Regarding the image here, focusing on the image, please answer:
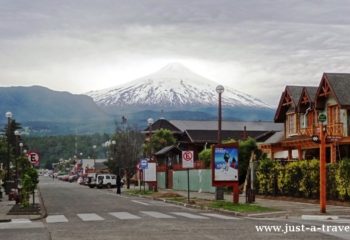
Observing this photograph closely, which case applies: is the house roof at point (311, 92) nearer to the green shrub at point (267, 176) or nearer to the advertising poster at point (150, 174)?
the green shrub at point (267, 176)

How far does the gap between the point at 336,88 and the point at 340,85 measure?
2.33 feet

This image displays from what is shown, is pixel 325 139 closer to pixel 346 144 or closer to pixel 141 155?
pixel 346 144

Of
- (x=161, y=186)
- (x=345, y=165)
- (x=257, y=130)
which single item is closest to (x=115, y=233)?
(x=345, y=165)

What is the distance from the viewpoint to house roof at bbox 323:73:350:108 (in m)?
46.3

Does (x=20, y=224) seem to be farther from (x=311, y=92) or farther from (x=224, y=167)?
(x=311, y=92)

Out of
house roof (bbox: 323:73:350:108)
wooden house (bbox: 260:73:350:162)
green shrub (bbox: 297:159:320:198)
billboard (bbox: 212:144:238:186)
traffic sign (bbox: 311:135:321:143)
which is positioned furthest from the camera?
wooden house (bbox: 260:73:350:162)

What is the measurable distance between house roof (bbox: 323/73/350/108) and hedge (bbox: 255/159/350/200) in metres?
7.41

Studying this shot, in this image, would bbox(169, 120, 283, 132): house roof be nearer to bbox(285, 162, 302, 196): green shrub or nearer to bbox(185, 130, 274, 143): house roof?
bbox(185, 130, 274, 143): house roof

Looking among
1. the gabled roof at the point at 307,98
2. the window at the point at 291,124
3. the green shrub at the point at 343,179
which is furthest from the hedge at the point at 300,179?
the window at the point at 291,124

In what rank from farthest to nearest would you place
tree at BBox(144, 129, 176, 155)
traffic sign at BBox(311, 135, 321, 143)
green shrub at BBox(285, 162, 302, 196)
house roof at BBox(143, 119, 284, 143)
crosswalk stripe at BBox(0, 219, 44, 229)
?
tree at BBox(144, 129, 176, 155) → house roof at BBox(143, 119, 284, 143) → green shrub at BBox(285, 162, 302, 196) → traffic sign at BBox(311, 135, 321, 143) → crosswalk stripe at BBox(0, 219, 44, 229)

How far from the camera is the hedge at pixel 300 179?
105 feet

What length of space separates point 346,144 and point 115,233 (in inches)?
1244

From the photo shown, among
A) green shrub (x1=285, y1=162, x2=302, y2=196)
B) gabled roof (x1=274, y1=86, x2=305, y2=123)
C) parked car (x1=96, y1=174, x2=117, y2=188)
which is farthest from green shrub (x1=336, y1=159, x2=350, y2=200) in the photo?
parked car (x1=96, y1=174, x2=117, y2=188)

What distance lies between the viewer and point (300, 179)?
36.9 metres
